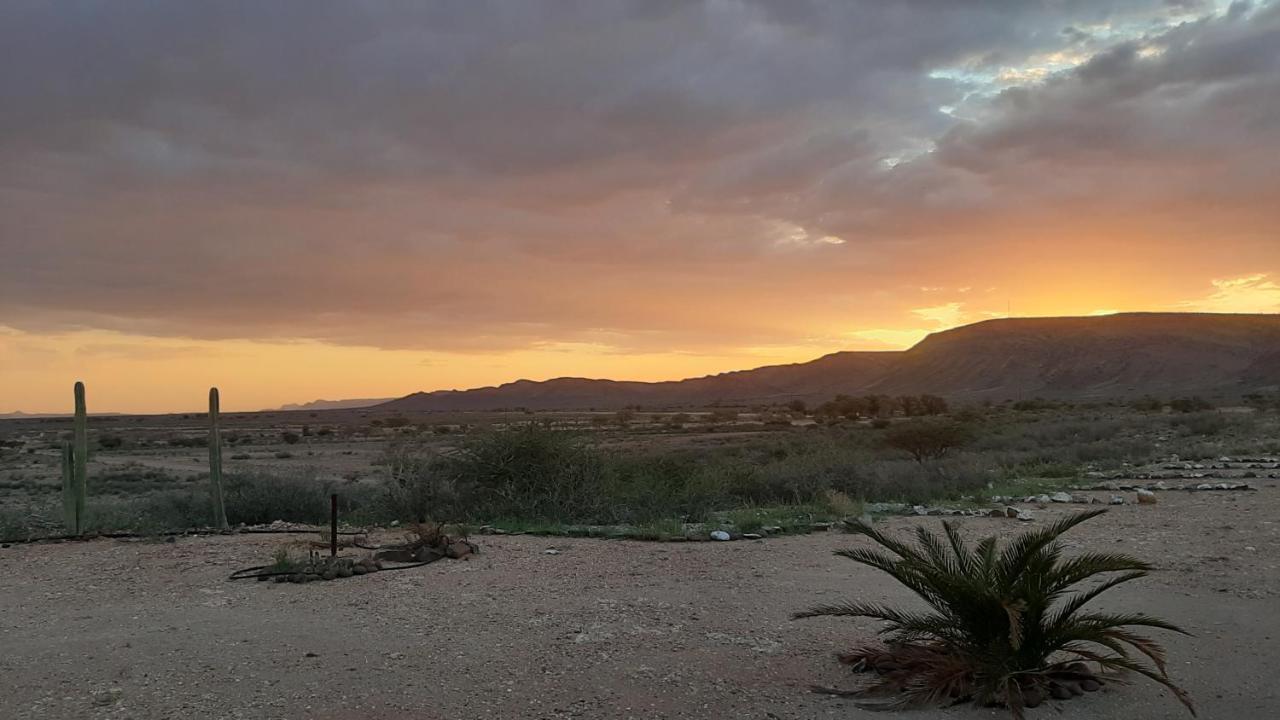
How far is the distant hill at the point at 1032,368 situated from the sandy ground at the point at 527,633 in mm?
88118

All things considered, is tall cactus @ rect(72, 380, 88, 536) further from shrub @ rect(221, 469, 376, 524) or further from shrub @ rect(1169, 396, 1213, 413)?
shrub @ rect(1169, 396, 1213, 413)

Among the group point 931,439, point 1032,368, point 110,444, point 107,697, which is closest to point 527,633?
point 107,697

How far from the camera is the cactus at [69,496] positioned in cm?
1445

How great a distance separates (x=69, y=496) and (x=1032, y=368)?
400ft

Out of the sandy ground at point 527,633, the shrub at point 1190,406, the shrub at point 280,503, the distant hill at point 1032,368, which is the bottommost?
the sandy ground at point 527,633

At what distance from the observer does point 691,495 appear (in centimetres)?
1723

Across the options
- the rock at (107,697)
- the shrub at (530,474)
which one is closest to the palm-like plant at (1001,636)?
the rock at (107,697)

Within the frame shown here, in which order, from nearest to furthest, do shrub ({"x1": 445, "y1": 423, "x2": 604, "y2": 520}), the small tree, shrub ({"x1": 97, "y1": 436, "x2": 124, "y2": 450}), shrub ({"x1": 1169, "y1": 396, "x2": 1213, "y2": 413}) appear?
shrub ({"x1": 445, "y1": 423, "x2": 604, "y2": 520}) → the small tree → shrub ({"x1": 97, "y1": 436, "x2": 124, "y2": 450}) → shrub ({"x1": 1169, "y1": 396, "x2": 1213, "y2": 413})

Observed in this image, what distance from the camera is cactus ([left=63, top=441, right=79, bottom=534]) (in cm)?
1445

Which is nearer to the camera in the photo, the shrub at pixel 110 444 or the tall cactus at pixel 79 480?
the tall cactus at pixel 79 480

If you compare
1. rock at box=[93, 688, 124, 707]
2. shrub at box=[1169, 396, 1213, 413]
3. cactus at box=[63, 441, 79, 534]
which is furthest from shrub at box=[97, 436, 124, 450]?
shrub at box=[1169, 396, 1213, 413]

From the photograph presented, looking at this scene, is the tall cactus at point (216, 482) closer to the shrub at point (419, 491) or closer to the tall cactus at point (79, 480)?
the tall cactus at point (79, 480)

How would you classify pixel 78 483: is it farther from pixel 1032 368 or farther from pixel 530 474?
pixel 1032 368

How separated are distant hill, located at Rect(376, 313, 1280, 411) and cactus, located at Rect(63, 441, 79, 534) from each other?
92.5 m
